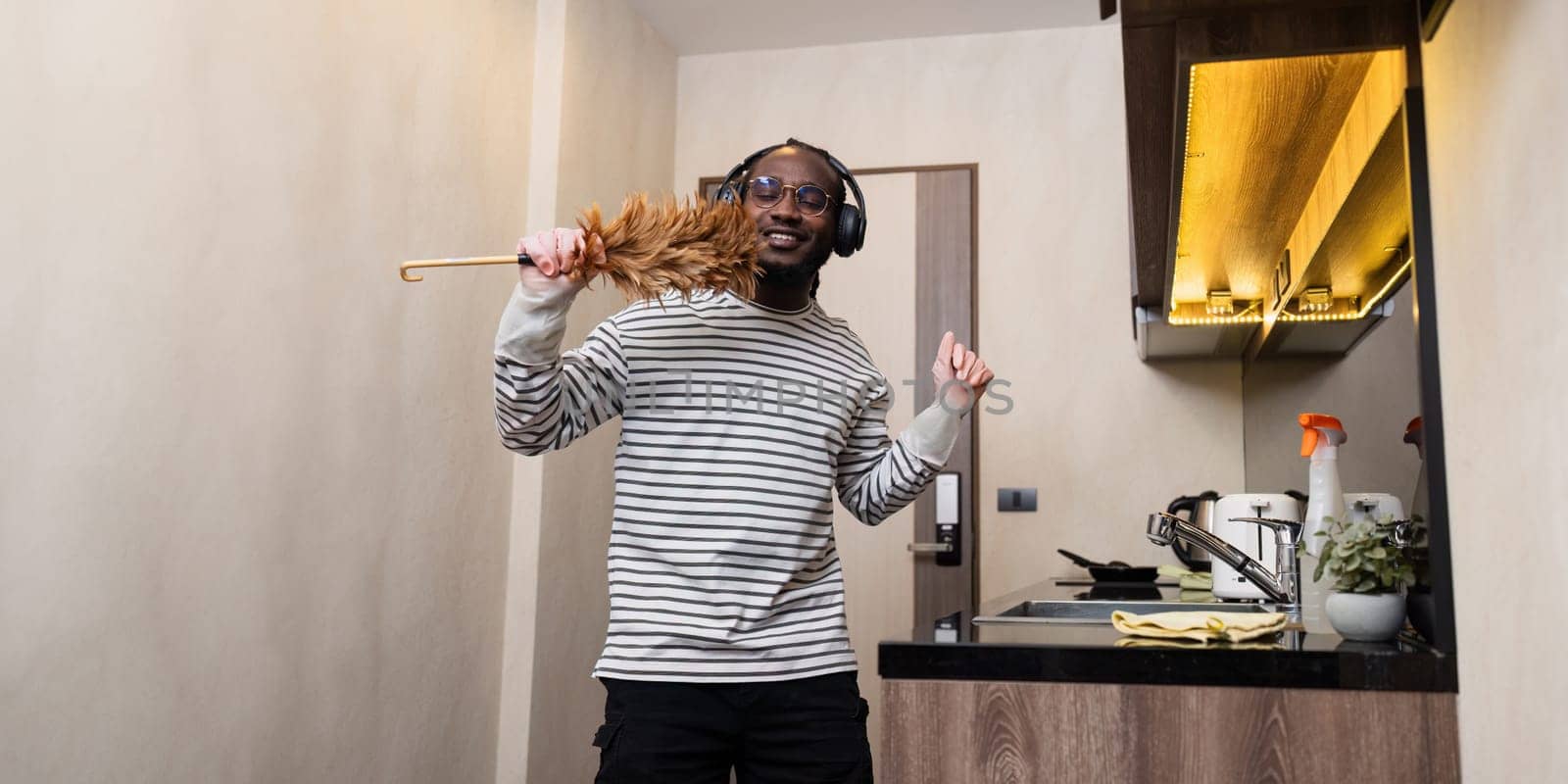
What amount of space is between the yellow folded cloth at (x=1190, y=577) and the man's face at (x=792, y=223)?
4.94 feet

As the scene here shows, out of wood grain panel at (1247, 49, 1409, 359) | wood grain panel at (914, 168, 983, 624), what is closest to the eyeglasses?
wood grain panel at (1247, 49, 1409, 359)

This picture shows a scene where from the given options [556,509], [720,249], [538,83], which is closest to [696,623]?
[720,249]

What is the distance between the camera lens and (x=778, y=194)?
Answer: 1592 millimetres

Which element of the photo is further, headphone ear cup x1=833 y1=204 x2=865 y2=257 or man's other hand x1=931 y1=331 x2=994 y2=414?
headphone ear cup x1=833 y1=204 x2=865 y2=257

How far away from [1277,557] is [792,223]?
1.14 m

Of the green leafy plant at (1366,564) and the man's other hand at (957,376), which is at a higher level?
the man's other hand at (957,376)

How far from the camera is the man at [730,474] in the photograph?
140 cm

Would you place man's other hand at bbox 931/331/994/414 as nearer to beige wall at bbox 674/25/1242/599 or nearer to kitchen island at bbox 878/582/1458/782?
kitchen island at bbox 878/582/1458/782

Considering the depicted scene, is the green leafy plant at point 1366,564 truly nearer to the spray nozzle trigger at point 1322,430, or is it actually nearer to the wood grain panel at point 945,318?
the spray nozzle trigger at point 1322,430

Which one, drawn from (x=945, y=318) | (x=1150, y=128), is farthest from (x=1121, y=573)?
(x=1150, y=128)

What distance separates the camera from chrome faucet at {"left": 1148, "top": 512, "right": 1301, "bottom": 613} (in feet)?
6.61

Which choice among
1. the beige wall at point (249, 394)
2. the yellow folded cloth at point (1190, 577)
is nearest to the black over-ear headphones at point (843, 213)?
the beige wall at point (249, 394)

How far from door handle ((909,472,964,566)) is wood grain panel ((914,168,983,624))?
2cm

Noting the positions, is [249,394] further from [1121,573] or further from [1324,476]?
[1121,573]
